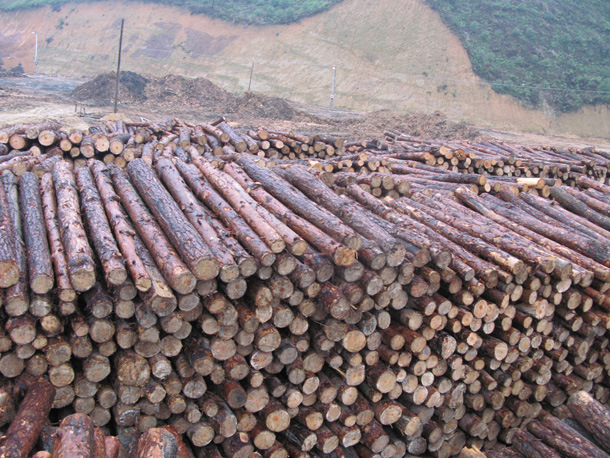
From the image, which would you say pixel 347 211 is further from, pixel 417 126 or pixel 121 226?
pixel 417 126

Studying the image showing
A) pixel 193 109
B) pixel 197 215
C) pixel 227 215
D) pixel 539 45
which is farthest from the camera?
pixel 539 45

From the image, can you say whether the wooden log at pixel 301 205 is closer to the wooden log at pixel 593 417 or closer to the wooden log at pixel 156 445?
the wooden log at pixel 593 417

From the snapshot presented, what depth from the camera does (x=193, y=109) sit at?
26.7 m

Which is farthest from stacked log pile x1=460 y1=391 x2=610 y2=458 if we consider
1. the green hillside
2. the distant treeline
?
the distant treeline

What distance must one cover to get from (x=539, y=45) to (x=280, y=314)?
46979 millimetres

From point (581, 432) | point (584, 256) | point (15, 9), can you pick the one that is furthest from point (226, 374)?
point (15, 9)

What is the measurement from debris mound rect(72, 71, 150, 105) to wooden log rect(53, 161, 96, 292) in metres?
23.3

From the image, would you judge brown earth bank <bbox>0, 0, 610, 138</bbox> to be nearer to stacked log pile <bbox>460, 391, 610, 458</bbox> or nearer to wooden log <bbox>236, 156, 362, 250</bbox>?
wooden log <bbox>236, 156, 362, 250</bbox>

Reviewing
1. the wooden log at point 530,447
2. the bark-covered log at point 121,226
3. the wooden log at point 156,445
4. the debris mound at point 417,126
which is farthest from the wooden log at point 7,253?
the debris mound at point 417,126

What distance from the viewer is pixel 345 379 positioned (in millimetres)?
4754

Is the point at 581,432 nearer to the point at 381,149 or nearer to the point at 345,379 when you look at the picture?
the point at 345,379

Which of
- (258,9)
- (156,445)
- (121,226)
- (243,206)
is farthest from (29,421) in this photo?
(258,9)

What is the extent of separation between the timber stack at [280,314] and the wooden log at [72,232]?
0.02 m

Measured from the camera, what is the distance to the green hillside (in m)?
36.7
